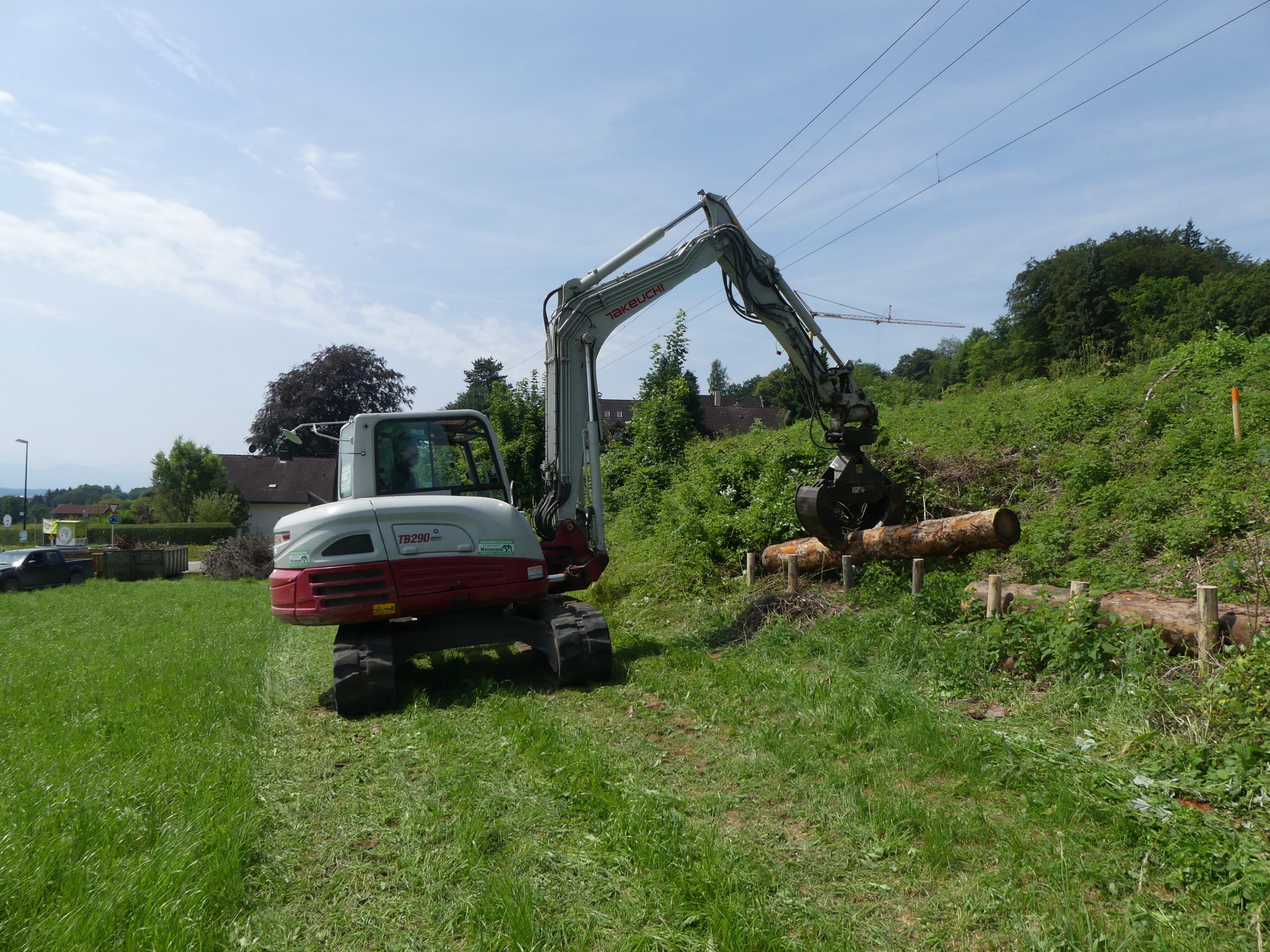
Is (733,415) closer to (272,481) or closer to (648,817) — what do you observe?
(272,481)

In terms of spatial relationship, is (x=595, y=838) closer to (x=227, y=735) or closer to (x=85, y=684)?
(x=227, y=735)

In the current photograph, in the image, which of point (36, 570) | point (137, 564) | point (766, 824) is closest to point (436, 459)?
point (766, 824)

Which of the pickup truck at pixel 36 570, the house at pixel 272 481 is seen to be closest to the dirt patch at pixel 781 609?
the pickup truck at pixel 36 570

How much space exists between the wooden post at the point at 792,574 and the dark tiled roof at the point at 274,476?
47.3 metres

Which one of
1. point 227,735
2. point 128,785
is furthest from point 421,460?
point 128,785

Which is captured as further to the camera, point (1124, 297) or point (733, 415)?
point (733, 415)

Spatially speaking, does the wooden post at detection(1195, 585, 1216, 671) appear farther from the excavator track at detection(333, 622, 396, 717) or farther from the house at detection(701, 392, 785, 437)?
the house at detection(701, 392, 785, 437)

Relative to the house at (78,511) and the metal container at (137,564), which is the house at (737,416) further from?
the house at (78,511)

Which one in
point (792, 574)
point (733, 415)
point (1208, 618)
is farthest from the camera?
point (733, 415)

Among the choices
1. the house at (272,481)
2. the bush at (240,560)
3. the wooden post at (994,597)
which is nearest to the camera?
the wooden post at (994,597)

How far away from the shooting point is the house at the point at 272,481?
5334cm

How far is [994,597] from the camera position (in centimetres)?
713

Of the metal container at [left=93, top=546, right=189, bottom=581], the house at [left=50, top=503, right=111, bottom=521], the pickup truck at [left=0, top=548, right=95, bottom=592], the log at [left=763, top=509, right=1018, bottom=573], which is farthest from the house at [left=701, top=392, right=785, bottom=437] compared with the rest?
the house at [left=50, top=503, right=111, bottom=521]

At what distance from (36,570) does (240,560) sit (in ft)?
20.0
